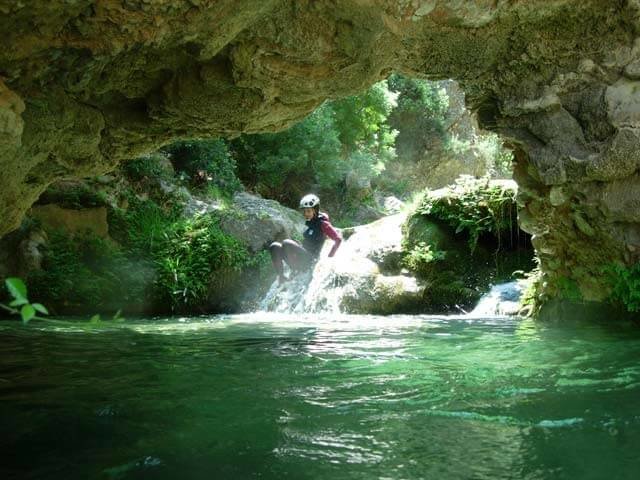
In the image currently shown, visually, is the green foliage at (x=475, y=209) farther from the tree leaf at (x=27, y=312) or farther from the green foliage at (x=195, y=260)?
the tree leaf at (x=27, y=312)

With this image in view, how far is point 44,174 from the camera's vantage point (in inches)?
276

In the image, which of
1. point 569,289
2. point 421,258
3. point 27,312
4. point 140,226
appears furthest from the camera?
point 140,226

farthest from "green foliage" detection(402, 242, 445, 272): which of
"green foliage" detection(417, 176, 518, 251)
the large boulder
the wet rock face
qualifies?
the large boulder

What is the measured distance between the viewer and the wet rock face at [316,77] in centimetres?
460

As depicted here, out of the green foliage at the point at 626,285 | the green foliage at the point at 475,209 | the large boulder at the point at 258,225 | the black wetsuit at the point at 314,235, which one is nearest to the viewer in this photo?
the green foliage at the point at 626,285

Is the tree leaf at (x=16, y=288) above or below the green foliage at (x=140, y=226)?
below

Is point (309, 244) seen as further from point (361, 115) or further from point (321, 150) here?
point (361, 115)

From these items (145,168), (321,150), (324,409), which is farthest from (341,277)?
(321,150)

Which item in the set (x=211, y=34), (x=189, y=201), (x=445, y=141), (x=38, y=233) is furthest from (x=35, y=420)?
(x=445, y=141)

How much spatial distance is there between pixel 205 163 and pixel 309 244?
6.44 meters

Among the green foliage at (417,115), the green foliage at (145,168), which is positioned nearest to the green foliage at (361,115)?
the green foliage at (417,115)

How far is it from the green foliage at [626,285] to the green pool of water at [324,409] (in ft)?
4.39

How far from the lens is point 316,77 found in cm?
639

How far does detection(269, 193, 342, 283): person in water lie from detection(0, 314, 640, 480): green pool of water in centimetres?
435
